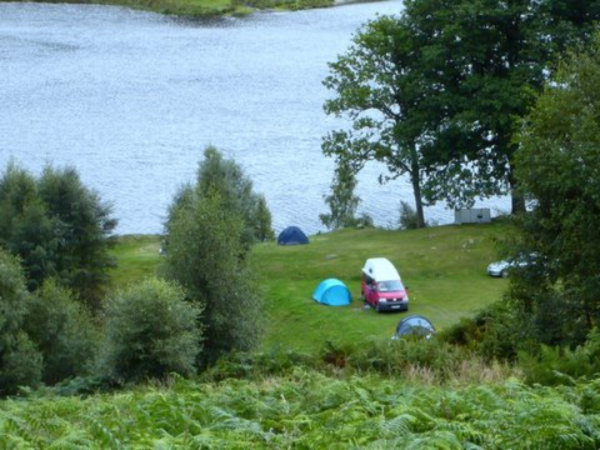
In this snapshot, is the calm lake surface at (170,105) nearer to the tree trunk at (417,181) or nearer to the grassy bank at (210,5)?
the grassy bank at (210,5)

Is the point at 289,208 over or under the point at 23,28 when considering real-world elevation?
under

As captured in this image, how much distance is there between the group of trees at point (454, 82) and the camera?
42625 mm

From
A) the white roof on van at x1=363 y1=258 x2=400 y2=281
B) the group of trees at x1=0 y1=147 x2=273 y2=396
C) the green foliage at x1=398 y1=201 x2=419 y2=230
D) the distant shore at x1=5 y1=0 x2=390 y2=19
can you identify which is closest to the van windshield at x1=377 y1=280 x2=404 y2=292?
the white roof on van at x1=363 y1=258 x2=400 y2=281

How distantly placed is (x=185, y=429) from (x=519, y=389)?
12.3ft

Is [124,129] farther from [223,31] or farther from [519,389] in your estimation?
[519,389]

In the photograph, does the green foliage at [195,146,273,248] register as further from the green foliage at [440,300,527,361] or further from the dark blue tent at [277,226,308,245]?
the green foliage at [440,300,527,361]

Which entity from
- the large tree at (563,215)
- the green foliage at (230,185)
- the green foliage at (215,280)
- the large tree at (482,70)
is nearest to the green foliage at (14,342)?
the green foliage at (215,280)

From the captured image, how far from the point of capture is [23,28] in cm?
11331

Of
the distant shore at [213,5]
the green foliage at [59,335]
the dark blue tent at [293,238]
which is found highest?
the distant shore at [213,5]

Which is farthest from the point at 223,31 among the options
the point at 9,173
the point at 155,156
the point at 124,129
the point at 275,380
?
the point at 275,380

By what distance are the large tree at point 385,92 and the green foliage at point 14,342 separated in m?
20.5

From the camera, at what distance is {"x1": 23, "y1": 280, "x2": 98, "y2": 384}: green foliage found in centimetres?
3086

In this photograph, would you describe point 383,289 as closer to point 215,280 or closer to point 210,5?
point 215,280

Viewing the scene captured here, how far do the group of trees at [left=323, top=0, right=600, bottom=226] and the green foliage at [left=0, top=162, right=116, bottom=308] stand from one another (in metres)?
11.0
